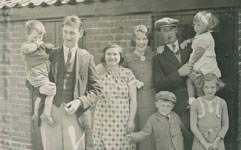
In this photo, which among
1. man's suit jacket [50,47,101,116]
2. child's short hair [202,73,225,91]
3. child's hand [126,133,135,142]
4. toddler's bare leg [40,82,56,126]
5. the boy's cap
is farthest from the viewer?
toddler's bare leg [40,82,56,126]

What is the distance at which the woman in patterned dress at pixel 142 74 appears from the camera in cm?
518

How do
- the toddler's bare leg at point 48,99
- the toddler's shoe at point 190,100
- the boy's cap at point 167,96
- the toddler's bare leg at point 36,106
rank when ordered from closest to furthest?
the toddler's shoe at point 190,100
the boy's cap at point 167,96
the toddler's bare leg at point 48,99
the toddler's bare leg at point 36,106

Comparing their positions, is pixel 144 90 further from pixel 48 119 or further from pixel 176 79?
pixel 48 119

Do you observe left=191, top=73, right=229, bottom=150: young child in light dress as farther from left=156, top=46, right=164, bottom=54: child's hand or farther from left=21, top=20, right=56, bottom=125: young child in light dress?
left=21, top=20, right=56, bottom=125: young child in light dress

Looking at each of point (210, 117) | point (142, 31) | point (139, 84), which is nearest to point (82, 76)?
point (139, 84)

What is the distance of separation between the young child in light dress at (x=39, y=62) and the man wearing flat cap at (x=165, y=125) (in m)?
1.52

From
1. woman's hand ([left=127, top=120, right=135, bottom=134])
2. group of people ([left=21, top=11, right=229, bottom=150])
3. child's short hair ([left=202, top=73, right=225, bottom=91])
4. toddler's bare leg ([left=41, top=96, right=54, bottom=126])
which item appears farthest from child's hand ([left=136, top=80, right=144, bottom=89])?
toddler's bare leg ([left=41, top=96, right=54, bottom=126])

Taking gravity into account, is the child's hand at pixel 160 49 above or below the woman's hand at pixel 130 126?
above

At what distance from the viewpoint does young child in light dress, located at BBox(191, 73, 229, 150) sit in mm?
4840

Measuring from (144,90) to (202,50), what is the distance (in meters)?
0.94

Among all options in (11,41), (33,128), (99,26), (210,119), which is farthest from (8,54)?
(210,119)

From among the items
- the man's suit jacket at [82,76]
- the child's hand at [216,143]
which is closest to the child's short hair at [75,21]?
the man's suit jacket at [82,76]

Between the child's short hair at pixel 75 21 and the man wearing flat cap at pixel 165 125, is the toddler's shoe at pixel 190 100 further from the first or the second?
the child's short hair at pixel 75 21

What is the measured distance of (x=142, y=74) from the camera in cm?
525
